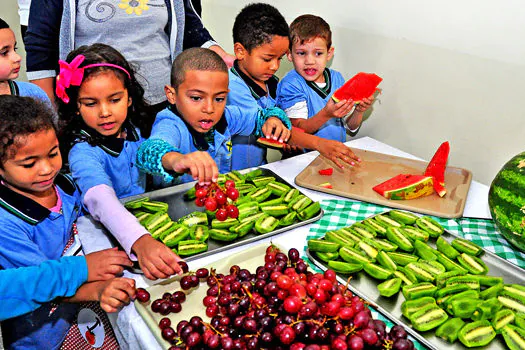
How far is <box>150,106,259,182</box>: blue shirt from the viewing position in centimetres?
218

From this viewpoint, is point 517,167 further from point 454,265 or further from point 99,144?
point 99,144

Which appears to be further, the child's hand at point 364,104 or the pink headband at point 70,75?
the child's hand at point 364,104

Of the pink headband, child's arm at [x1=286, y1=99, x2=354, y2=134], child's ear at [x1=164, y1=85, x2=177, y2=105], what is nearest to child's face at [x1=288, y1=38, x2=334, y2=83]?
child's arm at [x1=286, y1=99, x2=354, y2=134]

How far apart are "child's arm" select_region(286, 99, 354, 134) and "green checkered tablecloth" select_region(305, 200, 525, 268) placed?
0.71 metres

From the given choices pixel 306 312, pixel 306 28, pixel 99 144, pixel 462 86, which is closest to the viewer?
pixel 306 312

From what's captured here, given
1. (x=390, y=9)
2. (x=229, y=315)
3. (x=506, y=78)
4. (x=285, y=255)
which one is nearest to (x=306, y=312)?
(x=229, y=315)

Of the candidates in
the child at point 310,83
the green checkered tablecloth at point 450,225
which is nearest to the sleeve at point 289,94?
the child at point 310,83

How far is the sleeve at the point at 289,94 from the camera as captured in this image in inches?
120

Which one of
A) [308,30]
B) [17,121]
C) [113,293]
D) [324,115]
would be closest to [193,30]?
[308,30]

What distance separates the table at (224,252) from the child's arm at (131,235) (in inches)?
3.4

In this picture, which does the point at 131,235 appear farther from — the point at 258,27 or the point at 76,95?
the point at 258,27

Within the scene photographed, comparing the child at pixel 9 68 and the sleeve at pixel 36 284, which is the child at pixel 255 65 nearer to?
the child at pixel 9 68

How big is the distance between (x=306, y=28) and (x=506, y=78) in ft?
4.02

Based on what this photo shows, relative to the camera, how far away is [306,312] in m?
1.29
